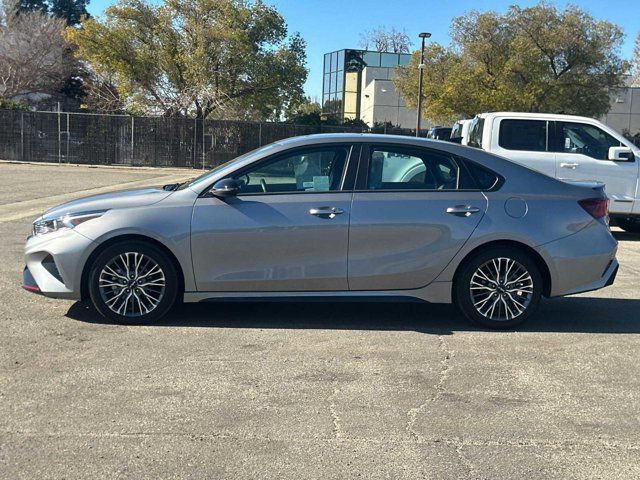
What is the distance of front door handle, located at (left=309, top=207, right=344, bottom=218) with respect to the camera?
217 inches

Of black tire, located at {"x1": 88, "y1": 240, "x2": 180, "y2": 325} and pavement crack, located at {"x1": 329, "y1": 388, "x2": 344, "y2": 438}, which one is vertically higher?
black tire, located at {"x1": 88, "y1": 240, "x2": 180, "y2": 325}

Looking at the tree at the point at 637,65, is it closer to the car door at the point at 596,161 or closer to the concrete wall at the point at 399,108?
the concrete wall at the point at 399,108

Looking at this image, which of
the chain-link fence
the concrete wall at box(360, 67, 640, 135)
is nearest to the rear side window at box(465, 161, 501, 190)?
the chain-link fence

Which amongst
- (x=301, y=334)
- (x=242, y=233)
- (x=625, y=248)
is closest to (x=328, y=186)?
(x=242, y=233)

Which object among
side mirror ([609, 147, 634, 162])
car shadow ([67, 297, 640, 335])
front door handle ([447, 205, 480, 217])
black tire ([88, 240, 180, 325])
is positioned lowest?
car shadow ([67, 297, 640, 335])

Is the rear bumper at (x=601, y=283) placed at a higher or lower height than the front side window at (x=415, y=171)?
lower

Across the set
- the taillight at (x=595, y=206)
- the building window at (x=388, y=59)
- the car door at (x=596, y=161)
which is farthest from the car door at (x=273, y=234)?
the building window at (x=388, y=59)

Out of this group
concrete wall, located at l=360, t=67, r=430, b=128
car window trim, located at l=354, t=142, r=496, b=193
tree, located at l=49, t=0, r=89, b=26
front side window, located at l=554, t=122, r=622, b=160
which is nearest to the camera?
car window trim, located at l=354, t=142, r=496, b=193

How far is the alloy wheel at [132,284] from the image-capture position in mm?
5488

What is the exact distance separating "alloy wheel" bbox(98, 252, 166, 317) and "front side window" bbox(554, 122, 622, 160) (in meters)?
7.90

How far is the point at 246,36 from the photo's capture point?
30.1 meters

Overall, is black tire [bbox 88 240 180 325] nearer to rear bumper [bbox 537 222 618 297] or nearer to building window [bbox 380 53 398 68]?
rear bumper [bbox 537 222 618 297]

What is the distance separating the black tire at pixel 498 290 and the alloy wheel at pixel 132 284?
8.48 ft

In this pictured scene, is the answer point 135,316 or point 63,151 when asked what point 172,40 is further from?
point 135,316
